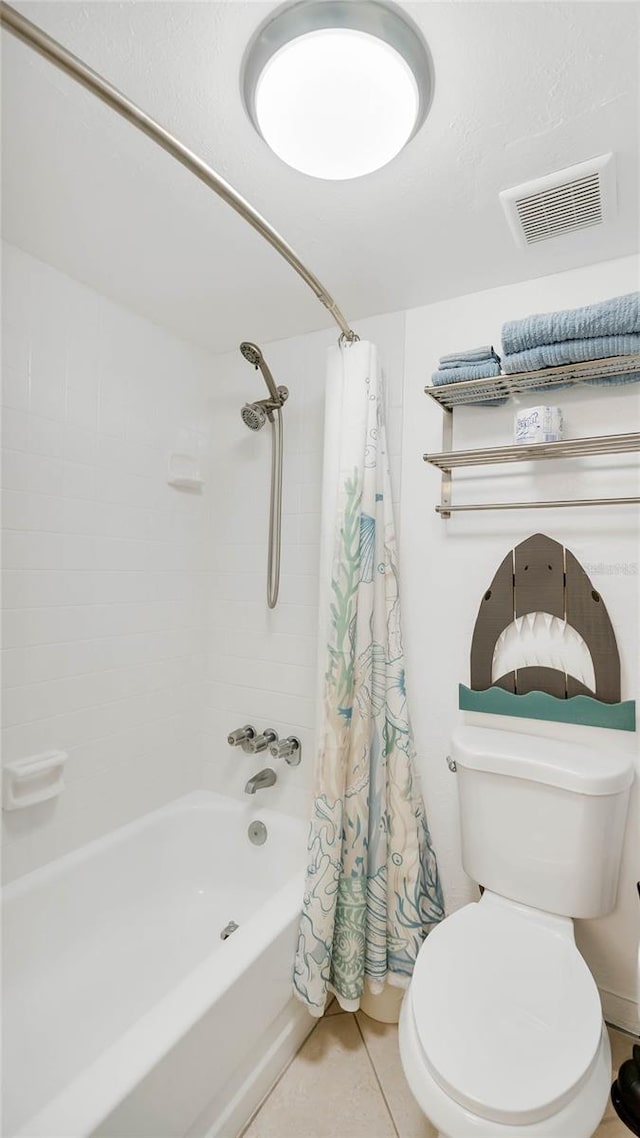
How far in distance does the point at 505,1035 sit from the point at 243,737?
1203mm

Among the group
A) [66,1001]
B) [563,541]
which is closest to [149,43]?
[563,541]

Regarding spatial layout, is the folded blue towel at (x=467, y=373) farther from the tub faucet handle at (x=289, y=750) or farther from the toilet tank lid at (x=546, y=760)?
the tub faucet handle at (x=289, y=750)

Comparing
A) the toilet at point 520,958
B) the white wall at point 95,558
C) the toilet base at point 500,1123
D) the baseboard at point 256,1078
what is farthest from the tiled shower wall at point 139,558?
the toilet base at point 500,1123

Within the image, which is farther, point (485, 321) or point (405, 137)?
point (485, 321)

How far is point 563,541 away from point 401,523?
20.5 inches

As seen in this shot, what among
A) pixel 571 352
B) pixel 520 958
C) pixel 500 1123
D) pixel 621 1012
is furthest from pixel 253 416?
pixel 621 1012

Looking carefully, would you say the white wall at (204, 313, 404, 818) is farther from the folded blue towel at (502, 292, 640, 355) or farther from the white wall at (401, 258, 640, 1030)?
the folded blue towel at (502, 292, 640, 355)

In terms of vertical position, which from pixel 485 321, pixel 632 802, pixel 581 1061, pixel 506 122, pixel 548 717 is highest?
pixel 506 122

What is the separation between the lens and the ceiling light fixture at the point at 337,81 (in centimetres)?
85

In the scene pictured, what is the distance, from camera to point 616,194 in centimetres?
124

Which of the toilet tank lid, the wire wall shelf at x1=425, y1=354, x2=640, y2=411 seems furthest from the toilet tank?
the wire wall shelf at x1=425, y1=354, x2=640, y2=411

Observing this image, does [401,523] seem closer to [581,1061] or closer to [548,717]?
[548,717]

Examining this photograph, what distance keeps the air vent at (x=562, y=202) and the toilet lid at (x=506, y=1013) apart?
1783 mm

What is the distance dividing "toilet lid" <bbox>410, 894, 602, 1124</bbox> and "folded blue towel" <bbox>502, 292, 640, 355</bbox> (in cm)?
149
